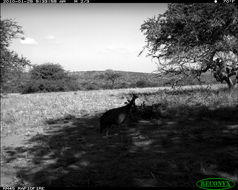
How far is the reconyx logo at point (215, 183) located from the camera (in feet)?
12.2

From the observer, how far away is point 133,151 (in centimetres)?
596

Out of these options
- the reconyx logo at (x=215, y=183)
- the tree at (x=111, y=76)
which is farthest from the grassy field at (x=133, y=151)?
the tree at (x=111, y=76)

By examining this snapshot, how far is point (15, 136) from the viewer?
9328 millimetres

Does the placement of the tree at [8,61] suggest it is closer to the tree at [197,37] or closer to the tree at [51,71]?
the tree at [197,37]

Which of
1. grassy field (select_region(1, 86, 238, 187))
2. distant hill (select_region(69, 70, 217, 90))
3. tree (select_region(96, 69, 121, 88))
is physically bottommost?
grassy field (select_region(1, 86, 238, 187))

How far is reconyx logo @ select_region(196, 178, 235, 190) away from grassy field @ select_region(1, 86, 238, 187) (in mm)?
135

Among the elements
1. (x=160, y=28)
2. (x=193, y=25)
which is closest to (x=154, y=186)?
(x=193, y=25)


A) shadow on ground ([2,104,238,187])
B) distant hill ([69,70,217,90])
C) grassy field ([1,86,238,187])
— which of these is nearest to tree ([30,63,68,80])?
distant hill ([69,70,217,90])

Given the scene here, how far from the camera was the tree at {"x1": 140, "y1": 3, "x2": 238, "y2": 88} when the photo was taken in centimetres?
593

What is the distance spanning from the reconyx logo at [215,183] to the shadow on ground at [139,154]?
0.14m

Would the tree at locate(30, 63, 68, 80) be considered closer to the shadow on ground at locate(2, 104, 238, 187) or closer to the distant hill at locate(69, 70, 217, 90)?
the distant hill at locate(69, 70, 217, 90)

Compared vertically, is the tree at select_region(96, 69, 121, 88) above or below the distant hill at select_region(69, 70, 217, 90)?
above

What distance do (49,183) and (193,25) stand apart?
6145 mm

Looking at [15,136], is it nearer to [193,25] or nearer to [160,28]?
[193,25]
